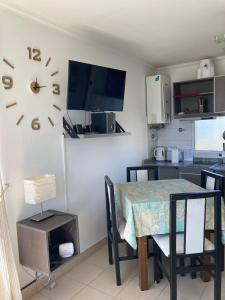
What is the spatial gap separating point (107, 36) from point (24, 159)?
1.62 metres

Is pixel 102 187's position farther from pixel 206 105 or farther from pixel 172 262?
pixel 206 105

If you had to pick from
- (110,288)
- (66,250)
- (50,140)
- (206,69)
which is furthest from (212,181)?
(206,69)

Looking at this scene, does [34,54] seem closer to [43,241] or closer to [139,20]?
[139,20]

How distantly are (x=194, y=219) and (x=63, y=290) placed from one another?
1363 millimetres

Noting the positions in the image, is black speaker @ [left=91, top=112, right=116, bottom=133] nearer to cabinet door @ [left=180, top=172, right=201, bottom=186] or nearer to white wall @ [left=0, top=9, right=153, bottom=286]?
white wall @ [left=0, top=9, right=153, bottom=286]

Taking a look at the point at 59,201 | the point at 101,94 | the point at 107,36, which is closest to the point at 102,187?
the point at 59,201

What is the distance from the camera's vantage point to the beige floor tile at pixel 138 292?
2.17m

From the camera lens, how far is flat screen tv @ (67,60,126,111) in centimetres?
243

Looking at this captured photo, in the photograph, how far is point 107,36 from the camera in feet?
9.16

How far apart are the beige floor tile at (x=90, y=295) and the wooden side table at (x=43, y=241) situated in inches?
16.1

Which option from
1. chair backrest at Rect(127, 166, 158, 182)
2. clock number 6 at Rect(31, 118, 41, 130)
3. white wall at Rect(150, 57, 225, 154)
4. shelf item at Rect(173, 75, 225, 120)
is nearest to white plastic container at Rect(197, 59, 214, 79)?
shelf item at Rect(173, 75, 225, 120)

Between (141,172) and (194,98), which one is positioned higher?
(194,98)

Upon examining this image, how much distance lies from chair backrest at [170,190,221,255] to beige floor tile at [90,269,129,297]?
29.5 inches

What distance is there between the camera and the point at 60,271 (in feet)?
8.30
